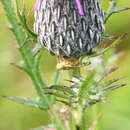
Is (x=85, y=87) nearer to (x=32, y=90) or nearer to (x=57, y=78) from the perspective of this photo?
(x=57, y=78)

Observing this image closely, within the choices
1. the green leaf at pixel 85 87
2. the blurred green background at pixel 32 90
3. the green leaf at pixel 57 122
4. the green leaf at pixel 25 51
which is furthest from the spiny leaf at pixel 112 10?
→ the blurred green background at pixel 32 90

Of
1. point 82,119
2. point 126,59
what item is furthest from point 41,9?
point 126,59

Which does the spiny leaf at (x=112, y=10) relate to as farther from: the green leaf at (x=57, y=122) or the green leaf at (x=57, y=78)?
the green leaf at (x=57, y=122)

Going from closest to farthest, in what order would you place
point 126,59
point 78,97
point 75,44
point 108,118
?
point 78,97 < point 75,44 < point 108,118 < point 126,59

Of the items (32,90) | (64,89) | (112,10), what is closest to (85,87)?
(64,89)

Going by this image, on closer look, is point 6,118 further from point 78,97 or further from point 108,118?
point 78,97

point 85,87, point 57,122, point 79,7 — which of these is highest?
point 79,7
